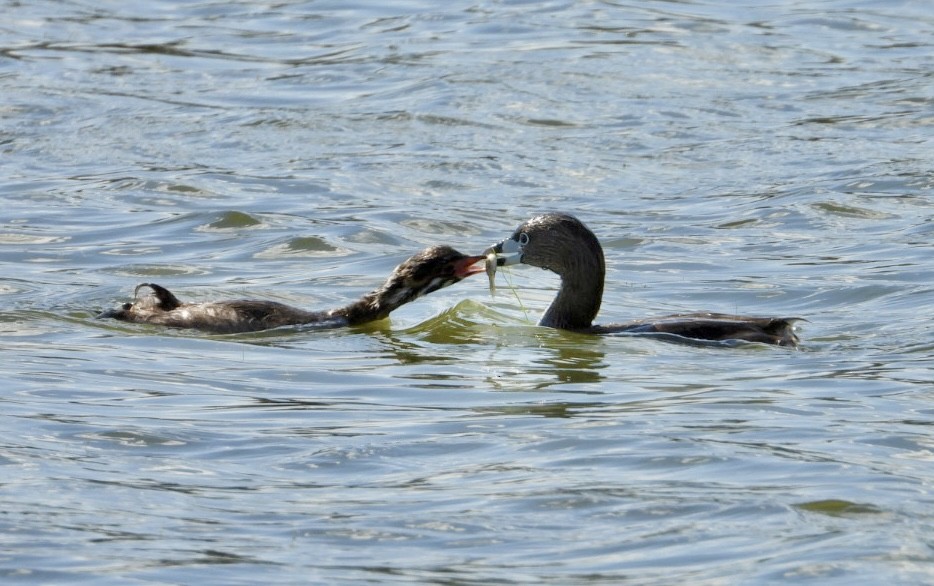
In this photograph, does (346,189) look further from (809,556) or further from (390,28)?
(809,556)

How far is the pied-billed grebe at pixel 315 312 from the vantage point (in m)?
12.4

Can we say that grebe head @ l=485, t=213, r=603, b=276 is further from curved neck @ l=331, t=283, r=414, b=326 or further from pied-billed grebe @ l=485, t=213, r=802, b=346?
curved neck @ l=331, t=283, r=414, b=326

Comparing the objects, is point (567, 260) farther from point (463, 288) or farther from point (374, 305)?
point (463, 288)

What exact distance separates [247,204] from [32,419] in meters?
8.03

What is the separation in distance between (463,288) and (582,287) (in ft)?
7.19

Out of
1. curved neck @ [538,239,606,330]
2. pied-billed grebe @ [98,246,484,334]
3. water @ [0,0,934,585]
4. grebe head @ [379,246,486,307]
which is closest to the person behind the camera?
water @ [0,0,934,585]

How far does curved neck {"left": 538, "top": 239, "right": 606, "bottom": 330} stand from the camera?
41.5 feet

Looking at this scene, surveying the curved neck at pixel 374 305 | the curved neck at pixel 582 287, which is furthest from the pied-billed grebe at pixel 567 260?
the curved neck at pixel 374 305

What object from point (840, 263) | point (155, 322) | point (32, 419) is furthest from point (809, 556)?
point (840, 263)

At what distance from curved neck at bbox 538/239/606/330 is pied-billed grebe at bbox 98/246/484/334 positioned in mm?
623

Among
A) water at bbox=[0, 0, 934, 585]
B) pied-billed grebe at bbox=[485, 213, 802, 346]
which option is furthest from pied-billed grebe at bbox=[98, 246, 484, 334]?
pied-billed grebe at bbox=[485, 213, 802, 346]

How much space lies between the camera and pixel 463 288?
14.7 metres

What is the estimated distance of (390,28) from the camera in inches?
1009

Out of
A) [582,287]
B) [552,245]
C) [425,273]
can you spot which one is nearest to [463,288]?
[425,273]
